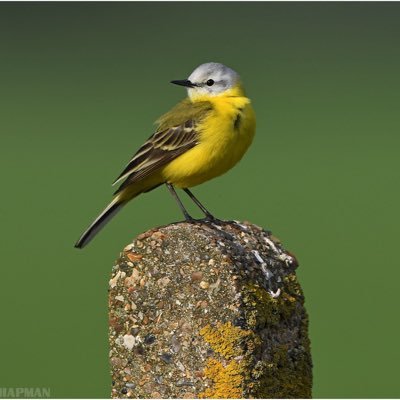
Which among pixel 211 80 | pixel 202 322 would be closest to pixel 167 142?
pixel 211 80

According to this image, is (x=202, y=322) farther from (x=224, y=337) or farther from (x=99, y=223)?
(x=99, y=223)

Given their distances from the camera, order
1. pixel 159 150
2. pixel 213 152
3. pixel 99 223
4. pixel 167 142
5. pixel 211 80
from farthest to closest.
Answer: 1. pixel 211 80
2. pixel 167 142
3. pixel 159 150
4. pixel 213 152
5. pixel 99 223

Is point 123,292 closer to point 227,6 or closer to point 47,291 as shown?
point 47,291

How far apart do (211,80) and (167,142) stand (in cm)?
92

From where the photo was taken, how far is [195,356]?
449 centimetres

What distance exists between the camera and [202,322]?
14.7ft

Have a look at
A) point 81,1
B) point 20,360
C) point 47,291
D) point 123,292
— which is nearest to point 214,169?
point 123,292

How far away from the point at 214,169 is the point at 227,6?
986 inches

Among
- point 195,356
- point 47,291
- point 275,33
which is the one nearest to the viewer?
point 195,356

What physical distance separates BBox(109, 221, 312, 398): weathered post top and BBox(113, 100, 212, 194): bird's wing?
250 centimetres

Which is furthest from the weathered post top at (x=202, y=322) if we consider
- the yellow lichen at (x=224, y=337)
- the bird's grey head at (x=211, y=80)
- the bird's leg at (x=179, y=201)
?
the bird's grey head at (x=211, y=80)

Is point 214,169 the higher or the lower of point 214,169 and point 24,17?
the lower

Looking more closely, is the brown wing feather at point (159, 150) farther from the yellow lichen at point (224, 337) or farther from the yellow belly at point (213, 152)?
the yellow lichen at point (224, 337)

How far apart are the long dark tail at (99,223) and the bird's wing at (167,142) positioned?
11 centimetres
